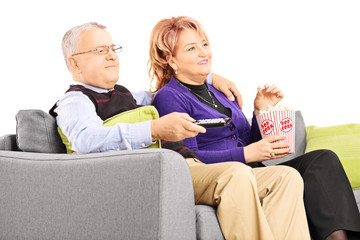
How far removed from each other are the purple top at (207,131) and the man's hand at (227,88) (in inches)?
4.7

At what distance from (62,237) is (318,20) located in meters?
2.44

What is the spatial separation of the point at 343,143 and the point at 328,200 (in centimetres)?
92

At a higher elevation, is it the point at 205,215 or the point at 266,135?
the point at 266,135

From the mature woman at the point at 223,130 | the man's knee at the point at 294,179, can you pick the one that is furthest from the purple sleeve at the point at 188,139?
the man's knee at the point at 294,179

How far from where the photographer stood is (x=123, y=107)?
6.85ft

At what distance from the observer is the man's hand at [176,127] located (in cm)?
167

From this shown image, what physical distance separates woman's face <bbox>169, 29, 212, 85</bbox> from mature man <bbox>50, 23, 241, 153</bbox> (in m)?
0.22

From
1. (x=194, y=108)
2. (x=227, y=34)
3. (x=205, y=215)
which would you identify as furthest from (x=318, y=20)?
(x=205, y=215)

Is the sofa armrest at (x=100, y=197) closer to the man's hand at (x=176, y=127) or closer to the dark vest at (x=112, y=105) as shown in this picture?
the man's hand at (x=176, y=127)

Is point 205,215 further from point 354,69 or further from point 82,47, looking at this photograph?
point 354,69

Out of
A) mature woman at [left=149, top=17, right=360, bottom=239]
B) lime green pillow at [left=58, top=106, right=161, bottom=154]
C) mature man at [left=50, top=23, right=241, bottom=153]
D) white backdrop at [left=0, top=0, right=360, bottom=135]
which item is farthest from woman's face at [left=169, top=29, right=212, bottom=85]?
white backdrop at [left=0, top=0, right=360, bottom=135]

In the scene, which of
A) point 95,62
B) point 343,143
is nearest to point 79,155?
point 95,62

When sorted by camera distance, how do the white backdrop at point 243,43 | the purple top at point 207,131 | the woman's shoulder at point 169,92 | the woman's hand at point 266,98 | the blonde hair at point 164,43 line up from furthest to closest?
the white backdrop at point 243,43 < the woman's hand at point 266,98 < the blonde hair at point 164,43 < the woman's shoulder at point 169,92 < the purple top at point 207,131

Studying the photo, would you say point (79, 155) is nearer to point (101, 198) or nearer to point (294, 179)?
point (101, 198)
